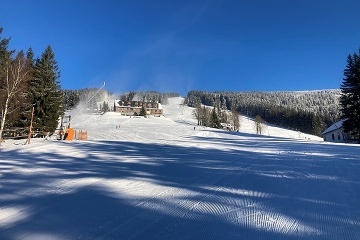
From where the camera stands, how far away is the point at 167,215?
490cm

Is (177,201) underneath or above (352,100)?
underneath

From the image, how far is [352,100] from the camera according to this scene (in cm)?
3638

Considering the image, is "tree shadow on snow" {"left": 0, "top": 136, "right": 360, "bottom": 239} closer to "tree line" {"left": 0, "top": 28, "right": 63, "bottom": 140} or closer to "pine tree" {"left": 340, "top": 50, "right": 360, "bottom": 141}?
"tree line" {"left": 0, "top": 28, "right": 63, "bottom": 140}

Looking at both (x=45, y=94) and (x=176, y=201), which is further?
(x=45, y=94)

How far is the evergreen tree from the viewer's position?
114 ft

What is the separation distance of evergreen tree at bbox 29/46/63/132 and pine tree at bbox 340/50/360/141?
3538 cm

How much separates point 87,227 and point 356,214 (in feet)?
14.1

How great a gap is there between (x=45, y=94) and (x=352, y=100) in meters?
37.0

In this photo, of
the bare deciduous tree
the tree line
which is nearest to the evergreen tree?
the tree line

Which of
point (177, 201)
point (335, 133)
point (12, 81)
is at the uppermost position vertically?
point (12, 81)

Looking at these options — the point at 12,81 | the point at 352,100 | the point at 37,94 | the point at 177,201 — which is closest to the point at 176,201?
the point at 177,201

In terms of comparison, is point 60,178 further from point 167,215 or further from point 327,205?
point 327,205

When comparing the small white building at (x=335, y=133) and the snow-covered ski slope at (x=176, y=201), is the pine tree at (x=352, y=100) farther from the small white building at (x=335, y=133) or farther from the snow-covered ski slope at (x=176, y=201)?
the small white building at (x=335, y=133)

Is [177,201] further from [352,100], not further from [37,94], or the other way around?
[352,100]
